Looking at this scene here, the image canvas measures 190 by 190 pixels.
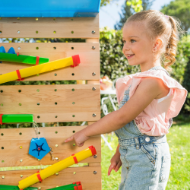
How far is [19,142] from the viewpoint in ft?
5.50

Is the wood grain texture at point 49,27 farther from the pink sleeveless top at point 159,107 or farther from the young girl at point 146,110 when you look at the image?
the pink sleeveless top at point 159,107

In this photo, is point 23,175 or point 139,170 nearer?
point 139,170

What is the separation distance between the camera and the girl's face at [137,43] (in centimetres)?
138

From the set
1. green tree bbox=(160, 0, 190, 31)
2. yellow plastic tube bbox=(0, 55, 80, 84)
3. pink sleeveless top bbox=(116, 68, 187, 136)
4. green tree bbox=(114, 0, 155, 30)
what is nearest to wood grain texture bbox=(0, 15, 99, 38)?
yellow plastic tube bbox=(0, 55, 80, 84)

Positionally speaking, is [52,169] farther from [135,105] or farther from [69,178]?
[135,105]

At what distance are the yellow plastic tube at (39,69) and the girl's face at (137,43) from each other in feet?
1.31

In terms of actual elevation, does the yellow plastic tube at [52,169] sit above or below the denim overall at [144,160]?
below

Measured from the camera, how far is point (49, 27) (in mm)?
1668

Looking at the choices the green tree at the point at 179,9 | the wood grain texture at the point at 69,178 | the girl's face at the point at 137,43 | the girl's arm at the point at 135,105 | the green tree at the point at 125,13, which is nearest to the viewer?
the girl's arm at the point at 135,105

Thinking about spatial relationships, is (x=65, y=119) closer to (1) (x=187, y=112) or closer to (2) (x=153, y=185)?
(2) (x=153, y=185)

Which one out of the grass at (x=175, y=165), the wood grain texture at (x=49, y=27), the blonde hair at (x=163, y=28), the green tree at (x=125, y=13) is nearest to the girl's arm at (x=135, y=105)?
the blonde hair at (x=163, y=28)

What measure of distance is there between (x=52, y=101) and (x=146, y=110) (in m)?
0.69

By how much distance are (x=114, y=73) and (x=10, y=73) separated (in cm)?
459

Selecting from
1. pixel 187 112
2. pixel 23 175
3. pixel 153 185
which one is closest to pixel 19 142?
pixel 23 175
